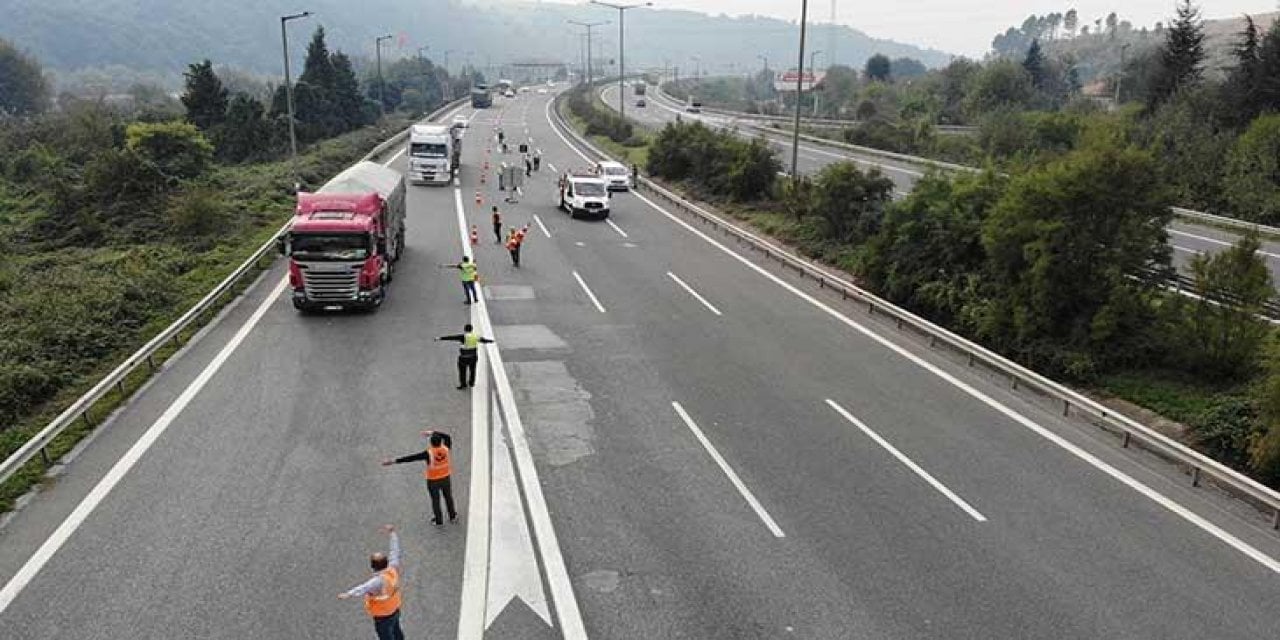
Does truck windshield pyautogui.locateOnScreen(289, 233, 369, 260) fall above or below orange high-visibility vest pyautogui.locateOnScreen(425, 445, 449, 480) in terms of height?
above

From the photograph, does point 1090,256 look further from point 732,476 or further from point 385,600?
point 385,600

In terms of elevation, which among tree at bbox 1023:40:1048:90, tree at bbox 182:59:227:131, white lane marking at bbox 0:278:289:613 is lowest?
white lane marking at bbox 0:278:289:613

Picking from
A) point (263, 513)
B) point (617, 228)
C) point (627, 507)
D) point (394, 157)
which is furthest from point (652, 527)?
point (394, 157)

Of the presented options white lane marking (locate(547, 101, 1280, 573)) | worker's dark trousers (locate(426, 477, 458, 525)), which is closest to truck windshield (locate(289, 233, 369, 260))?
worker's dark trousers (locate(426, 477, 458, 525))

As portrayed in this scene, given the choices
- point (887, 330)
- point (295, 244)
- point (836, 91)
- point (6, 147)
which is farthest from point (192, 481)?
point (836, 91)

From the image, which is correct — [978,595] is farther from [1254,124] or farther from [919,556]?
[1254,124]

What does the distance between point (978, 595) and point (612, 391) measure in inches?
330

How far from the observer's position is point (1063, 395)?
16.2 metres

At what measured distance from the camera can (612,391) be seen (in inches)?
680

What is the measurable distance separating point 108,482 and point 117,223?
30.0 metres

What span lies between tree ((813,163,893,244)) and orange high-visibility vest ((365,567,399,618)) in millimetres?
23417

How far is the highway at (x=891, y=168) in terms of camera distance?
29.8 m

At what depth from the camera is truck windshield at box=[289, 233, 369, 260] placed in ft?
72.0

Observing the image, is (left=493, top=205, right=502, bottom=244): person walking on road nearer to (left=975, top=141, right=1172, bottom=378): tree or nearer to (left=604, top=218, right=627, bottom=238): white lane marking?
(left=604, top=218, right=627, bottom=238): white lane marking
